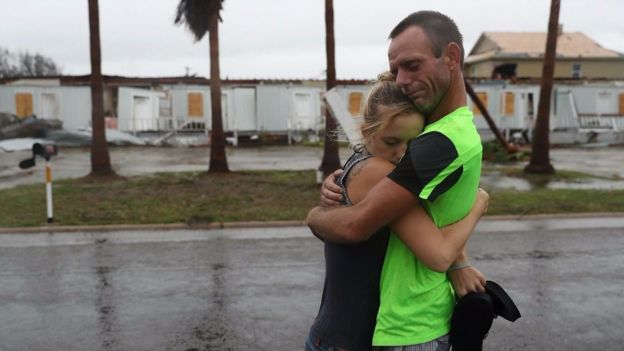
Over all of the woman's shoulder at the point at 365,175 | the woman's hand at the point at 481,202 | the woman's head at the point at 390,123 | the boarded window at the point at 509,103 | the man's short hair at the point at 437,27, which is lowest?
the woman's hand at the point at 481,202

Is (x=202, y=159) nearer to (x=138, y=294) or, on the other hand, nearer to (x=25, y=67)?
(x=138, y=294)

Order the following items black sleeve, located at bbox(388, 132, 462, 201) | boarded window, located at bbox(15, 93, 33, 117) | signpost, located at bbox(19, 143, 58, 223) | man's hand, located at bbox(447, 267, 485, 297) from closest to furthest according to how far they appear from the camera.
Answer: black sleeve, located at bbox(388, 132, 462, 201), man's hand, located at bbox(447, 267, 485, 297), signpost, located at bbox(19, 143, 58, 223), boarded window, located at bbox(15, 93, 33, 117)

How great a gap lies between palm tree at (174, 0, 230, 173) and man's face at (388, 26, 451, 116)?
15826 mm

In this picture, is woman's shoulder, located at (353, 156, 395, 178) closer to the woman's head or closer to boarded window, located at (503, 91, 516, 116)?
the woman's head

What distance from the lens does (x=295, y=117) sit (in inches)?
1351

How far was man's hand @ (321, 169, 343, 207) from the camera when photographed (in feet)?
6.98

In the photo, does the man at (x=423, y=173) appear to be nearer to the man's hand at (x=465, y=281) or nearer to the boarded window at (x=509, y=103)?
the man's hand at (x=465, y=281)

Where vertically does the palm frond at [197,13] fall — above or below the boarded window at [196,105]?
above

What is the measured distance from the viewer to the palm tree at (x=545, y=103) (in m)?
17.1

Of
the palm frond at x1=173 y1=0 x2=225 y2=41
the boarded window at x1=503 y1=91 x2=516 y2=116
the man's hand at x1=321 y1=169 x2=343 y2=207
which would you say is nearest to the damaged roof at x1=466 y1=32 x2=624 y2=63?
the boarded window at x1=503 y1=91 x2=516 y2=116

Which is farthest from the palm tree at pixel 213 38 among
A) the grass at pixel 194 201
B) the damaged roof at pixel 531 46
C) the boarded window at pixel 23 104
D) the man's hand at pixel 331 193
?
the damaged roof at pixel 531 46

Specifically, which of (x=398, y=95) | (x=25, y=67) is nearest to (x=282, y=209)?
(x=398, y=95)

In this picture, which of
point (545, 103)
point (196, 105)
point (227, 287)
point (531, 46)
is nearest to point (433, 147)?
point (227, 287)

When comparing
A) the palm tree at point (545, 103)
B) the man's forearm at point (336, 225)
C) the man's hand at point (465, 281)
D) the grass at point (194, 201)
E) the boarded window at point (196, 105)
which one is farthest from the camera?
the boarded window at point (196, 105)
